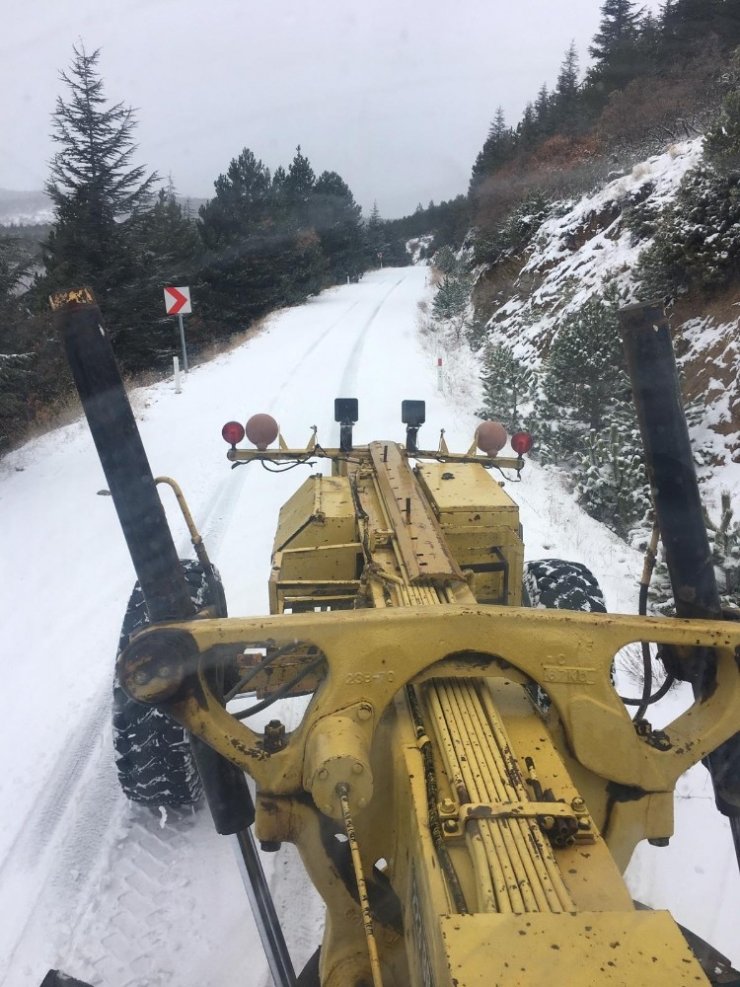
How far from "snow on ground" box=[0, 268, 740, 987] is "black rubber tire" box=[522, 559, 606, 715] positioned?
112cm

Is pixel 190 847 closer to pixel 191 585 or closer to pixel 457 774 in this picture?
pixel 191 585

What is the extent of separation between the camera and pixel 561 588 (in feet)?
13.5

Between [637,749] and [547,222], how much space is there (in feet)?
72.3

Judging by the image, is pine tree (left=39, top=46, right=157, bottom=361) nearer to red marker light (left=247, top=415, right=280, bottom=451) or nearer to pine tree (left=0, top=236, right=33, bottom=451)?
pine tree (left=0, top=236, right=33, bottom=451)

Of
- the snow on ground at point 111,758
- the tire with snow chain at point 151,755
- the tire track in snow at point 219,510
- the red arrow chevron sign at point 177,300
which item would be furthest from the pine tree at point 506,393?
the tire with snow chain at point 151,755

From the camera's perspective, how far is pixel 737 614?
2.20 meters

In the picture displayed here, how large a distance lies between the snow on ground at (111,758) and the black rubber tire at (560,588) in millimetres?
1116

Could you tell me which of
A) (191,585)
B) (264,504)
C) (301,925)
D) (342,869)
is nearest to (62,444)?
(264,504)

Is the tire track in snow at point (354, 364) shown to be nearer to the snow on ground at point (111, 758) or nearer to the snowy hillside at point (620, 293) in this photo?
the snow on ground at point (111, 758)

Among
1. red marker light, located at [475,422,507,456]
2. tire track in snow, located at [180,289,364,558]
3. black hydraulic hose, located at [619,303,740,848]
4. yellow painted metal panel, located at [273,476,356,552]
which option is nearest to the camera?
black hydraulic hose, located at [619,303,740,848]

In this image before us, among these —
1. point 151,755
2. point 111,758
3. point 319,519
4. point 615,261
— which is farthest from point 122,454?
point 615,261

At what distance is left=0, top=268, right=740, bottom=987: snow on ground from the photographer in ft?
9.64

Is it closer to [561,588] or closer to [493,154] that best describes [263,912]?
[561,588]

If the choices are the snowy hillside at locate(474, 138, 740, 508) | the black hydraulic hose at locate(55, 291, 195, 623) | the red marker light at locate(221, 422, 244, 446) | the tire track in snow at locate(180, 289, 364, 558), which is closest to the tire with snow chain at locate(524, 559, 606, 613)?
the red marker light at locate(221, 422, 244, 446)
